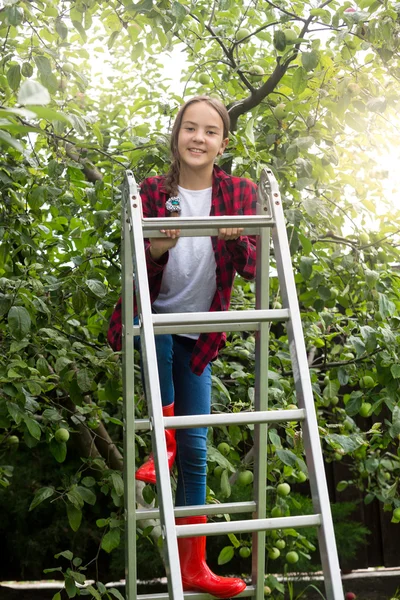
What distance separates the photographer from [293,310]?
1.71 m

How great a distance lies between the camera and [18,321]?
85.1 inches

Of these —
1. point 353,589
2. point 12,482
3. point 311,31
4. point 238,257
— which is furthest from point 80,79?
point 353,589

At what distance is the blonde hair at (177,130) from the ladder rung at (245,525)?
2.86ft

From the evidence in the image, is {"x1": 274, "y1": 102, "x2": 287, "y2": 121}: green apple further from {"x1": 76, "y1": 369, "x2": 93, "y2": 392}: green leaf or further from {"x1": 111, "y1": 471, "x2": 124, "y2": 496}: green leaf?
{"x1": 111, "y1": 471, "x2": 124, "y2": 496}: green leaf

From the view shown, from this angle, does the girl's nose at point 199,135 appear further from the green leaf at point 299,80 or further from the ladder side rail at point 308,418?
the green leaf at point 299,80

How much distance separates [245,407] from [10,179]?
1056mm

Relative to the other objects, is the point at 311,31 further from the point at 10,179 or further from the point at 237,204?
the point at 10,179

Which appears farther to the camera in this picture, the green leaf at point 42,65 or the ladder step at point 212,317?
the green leaf at point 42,65

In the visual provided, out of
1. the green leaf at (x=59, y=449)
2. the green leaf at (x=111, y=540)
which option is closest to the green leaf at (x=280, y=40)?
the green leaf at (x=59, y=449)

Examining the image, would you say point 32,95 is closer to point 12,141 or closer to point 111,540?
point 12,141

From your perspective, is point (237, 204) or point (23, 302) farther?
point (23, 302)

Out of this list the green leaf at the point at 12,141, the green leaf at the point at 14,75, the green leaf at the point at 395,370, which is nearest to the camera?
the green leaf at the point at 12,141

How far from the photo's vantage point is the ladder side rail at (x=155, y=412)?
146 centimetres

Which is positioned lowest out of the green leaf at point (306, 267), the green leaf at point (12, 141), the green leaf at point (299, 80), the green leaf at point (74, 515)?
the green leaf at point (74, 515)
